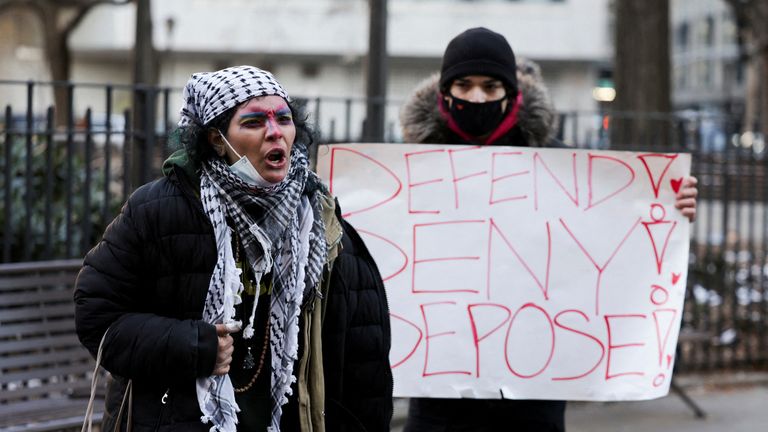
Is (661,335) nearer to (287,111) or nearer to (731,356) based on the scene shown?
(287,111)

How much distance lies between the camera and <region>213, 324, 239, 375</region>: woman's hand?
2553 millimetres

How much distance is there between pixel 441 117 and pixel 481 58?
0.27 m

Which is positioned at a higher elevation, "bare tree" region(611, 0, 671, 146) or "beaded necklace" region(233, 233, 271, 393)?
"bare tree" region(611, 0, 671, 146)

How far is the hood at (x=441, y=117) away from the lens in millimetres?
3893

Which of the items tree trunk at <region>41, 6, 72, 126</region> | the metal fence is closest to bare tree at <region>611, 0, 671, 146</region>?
the metal fence

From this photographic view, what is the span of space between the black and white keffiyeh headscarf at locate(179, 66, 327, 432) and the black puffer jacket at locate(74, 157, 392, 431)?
0.04 m

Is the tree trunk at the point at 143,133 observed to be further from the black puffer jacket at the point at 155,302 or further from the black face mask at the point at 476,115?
the black puffer jacket at the point at 155,302

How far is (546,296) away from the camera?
152 inches

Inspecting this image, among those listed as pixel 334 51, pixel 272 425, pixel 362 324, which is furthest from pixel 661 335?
pixel 334 51

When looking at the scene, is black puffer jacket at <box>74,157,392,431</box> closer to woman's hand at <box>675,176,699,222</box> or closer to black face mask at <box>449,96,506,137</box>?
black face mask at <box>449,96,506,137</box>

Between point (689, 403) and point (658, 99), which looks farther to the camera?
point (658, 99)

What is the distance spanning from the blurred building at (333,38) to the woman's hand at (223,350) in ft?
132

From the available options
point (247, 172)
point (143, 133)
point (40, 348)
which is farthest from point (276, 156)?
point (143, 133)

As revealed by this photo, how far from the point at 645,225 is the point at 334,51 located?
4235 centimetres
